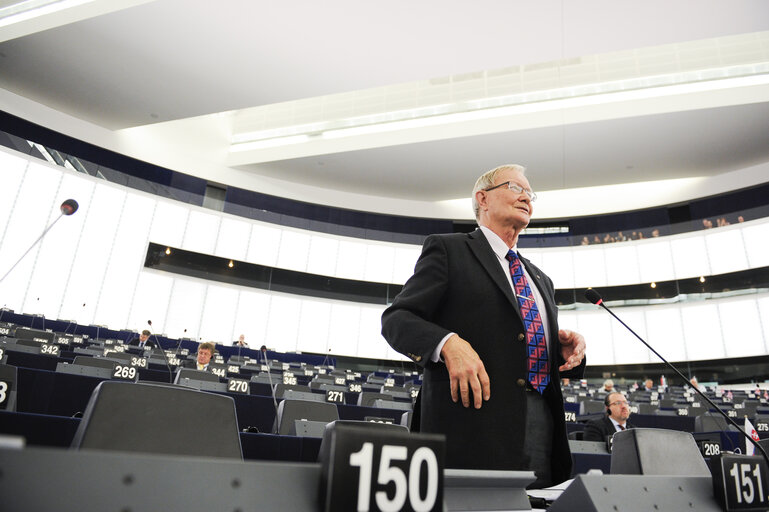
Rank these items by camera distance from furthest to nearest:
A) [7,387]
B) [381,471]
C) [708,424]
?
[708,424] < [7,387] < [381,471]

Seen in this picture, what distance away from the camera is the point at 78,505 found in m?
0.50

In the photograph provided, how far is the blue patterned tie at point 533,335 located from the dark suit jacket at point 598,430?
3587 mm

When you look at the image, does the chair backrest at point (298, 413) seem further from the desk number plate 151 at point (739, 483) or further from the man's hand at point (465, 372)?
the desk number plate 151 at point (739, 483)

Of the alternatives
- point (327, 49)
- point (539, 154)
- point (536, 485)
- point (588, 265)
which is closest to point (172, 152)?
point (327, 49)

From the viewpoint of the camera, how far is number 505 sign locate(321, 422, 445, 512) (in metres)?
0.61

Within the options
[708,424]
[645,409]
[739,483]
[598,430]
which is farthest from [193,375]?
[645,409]

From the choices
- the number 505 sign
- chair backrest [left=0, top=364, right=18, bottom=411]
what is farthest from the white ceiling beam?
the number 505 sign

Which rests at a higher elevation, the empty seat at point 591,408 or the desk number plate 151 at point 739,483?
the empty seat at point 591,408

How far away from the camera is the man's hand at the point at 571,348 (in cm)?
184

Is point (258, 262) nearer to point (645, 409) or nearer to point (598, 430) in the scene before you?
point (645, 409)

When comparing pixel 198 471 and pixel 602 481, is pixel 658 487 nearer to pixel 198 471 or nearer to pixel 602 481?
pixel 602 481

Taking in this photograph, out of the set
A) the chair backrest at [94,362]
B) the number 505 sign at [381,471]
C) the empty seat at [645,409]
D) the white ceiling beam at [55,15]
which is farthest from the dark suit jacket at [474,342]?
the white ceiling beam at [55,15]

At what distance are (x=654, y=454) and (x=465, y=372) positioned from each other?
59 centimetres

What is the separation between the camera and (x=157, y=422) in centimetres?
121
